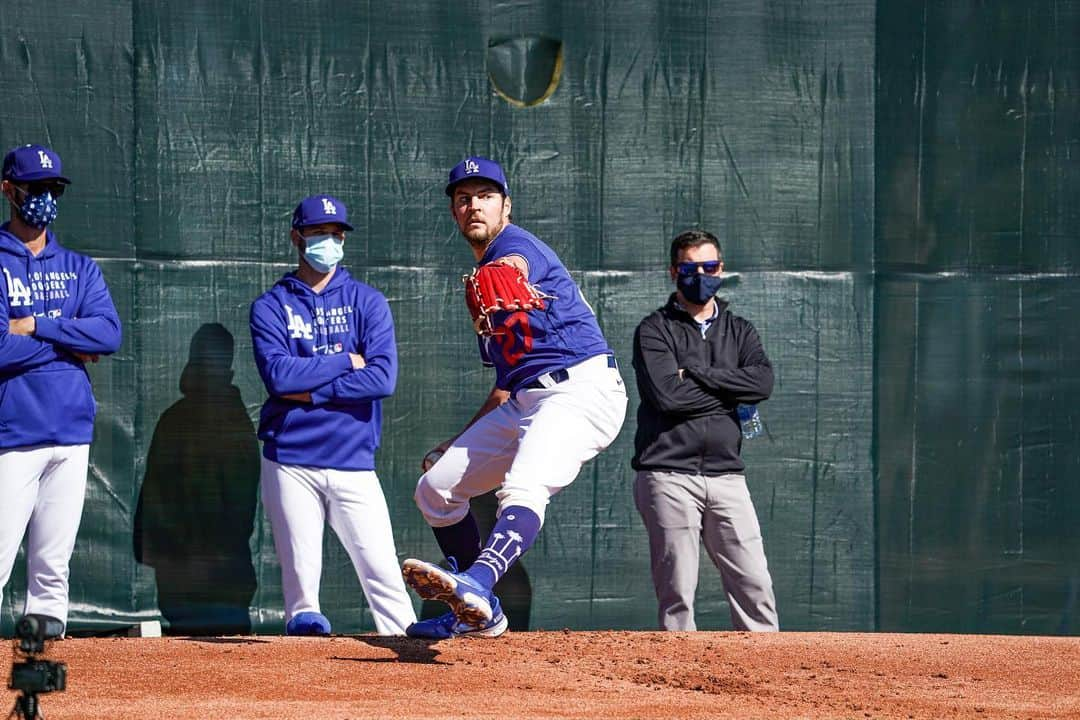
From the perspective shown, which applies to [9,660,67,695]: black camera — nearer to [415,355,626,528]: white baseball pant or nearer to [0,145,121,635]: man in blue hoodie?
[415,355,626,528]: white baseball pant

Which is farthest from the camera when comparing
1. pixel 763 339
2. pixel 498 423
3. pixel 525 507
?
pixel 763 339

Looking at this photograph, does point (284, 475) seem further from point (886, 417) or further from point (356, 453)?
point (886, 417)

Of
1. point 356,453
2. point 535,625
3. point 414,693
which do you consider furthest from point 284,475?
point 414,693

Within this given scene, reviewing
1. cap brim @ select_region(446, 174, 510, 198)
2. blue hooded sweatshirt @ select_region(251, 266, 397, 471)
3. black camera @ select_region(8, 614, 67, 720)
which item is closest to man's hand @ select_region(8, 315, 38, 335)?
blue hooded sweatshirt @ select_region(251, 266, 397, 471)

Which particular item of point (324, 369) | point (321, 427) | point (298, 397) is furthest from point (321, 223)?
point (321, 427)

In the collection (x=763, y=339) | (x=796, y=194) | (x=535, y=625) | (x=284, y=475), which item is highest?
(x=796, y=194)

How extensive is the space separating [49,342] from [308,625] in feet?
5.50

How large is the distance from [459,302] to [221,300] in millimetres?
1211

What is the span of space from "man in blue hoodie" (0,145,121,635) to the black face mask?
8.53 ft

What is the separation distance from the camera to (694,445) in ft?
23.7

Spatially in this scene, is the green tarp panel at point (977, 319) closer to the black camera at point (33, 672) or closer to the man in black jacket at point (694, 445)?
the man in black jacket at point (694, 445)

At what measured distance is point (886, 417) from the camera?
27.5ft

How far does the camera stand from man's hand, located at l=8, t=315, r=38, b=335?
263 inches

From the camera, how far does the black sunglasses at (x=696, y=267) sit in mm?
7287
